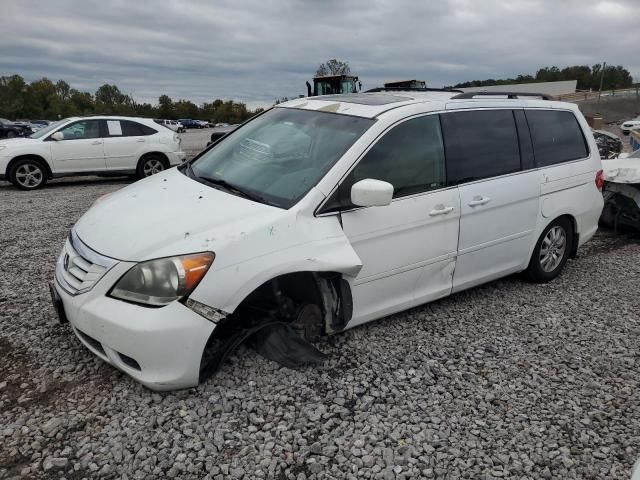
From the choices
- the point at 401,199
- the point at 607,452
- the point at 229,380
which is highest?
the point at 401,199

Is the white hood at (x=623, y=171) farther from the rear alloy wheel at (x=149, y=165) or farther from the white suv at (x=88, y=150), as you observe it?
the rear alloy wheel at (x=149, y=165)

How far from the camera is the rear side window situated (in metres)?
4.37

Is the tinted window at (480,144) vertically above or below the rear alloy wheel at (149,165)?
above

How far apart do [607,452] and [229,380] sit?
2129mm

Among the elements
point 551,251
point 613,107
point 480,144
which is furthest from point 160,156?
point 613,107

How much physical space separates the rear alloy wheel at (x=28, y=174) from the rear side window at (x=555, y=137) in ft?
32.5

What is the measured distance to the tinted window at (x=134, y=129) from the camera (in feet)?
36.2

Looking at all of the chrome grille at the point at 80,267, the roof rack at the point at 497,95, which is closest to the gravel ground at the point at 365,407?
the chrome grille at the point at 80,267

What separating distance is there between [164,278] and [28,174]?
9535mm

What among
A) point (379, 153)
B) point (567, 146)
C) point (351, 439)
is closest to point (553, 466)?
point (351, 439)

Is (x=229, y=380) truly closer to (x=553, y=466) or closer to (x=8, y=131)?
(x=553, y=466)

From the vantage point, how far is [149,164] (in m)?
11.3

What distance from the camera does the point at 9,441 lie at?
2457 millimetres

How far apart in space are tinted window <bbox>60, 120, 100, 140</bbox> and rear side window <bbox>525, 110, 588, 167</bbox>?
9.42m
